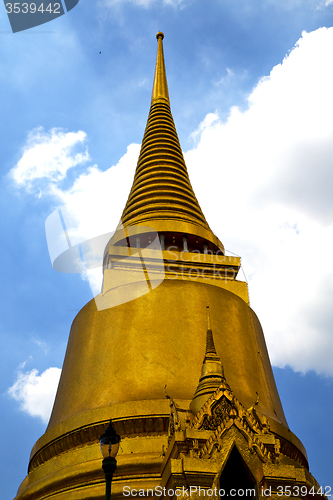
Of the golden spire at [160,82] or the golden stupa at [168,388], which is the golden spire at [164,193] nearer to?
the golden stupa at [168,388]

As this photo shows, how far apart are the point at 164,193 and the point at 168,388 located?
952 cm

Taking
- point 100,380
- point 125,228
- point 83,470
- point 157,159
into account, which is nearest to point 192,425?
point 83,470

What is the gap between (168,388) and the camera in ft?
39.7

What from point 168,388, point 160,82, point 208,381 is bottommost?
point 208,381

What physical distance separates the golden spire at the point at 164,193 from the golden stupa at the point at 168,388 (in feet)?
0.50

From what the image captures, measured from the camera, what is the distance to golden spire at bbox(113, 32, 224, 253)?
728 inches

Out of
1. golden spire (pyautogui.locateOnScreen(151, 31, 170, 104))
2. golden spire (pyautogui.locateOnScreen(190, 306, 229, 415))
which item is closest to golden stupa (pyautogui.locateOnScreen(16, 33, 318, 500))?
golden spire (pyautogui.locateOnScreen(190, 306, 229, 415))

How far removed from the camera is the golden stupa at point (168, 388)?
8.16m

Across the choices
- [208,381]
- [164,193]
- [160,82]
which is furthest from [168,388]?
[160,82]

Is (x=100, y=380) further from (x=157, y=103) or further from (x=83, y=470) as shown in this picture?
(x=157, y=103)

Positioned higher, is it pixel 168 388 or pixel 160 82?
pixel 160 82

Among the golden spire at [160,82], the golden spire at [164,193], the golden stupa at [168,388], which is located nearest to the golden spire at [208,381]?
the golden stupa at [168,388]

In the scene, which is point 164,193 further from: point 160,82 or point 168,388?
point 160,82

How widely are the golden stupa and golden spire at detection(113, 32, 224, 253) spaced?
0.50 feet
